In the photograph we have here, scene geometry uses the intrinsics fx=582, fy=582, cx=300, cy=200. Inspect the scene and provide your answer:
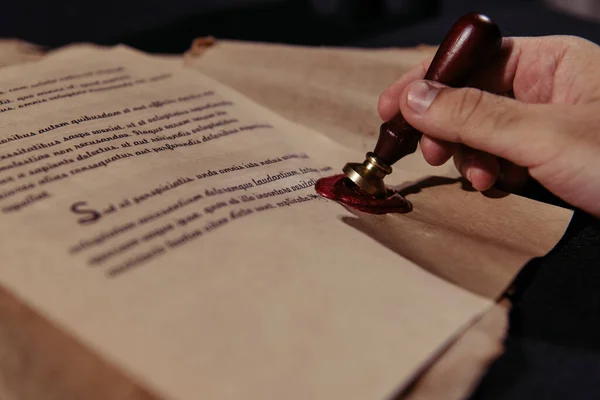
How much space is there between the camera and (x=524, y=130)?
41 cm

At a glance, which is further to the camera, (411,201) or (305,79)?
(305,79)

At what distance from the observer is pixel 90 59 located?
2.09 ft

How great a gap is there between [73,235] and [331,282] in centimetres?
16

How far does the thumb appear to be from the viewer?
0.41 m

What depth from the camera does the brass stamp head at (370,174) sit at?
47 centimetres

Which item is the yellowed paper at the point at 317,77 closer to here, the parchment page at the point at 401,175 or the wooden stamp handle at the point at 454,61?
the parchment page at the point at 401,175

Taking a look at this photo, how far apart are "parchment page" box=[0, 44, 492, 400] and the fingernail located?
0.32 ft

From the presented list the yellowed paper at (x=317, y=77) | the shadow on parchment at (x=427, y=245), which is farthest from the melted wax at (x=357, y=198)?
the yellowed paper at (x=317, y=77)

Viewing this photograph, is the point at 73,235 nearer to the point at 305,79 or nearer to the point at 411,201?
the point at 411,201

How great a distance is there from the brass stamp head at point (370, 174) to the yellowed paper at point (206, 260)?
3cm

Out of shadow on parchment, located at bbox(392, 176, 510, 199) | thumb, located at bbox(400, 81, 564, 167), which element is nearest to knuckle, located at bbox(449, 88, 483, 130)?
thumb, located at bbox(400, 81, 564, 167)

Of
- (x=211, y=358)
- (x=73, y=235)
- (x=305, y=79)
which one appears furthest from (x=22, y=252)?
(x=305, y=79)

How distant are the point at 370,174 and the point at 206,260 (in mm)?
170

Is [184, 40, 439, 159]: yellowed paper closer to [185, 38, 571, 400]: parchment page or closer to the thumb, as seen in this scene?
[185, 38, 571, 400]: parchment page
